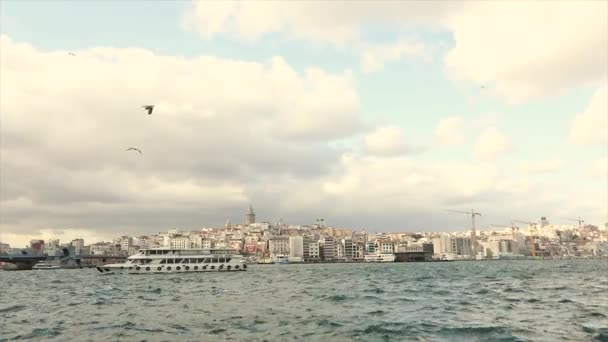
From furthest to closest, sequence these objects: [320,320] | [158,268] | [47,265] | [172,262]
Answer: [47,265] < [172,262] < [158,268] < [320,320]

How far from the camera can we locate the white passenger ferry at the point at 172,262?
292 feet

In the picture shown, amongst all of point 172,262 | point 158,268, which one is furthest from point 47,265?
point 158,268

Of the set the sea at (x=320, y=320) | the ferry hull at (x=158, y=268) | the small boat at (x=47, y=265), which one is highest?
the sea at (x=320, y=320)

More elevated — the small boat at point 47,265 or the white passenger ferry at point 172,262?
the white passenger ferry at point 172,262

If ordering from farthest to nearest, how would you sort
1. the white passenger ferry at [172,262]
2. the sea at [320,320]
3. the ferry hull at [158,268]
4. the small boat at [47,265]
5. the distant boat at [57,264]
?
the distant boat at [57,264], the small boat at [47,265], the white passenger ferry at [172,262], the ferry hull at [158,268], the sea at [320,320]

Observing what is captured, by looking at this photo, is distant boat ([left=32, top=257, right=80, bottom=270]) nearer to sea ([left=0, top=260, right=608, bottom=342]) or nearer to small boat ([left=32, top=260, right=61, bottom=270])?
small boat ([left=32, top=260, right=61, bottom=270])

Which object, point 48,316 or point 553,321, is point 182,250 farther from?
point 553,321

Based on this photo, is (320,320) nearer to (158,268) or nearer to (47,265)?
(158,268)

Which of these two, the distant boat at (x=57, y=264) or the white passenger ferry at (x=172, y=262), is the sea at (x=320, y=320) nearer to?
the white passenger ferry at (x=172, y=262)

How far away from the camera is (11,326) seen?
23422 mm

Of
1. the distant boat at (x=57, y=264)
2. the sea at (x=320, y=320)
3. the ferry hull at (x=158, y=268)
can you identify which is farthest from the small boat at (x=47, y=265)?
the sea at (x=320, y=320)

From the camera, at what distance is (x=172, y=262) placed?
303 feet

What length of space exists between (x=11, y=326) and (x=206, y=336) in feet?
35.6

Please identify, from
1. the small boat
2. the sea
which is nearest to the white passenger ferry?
the sea
